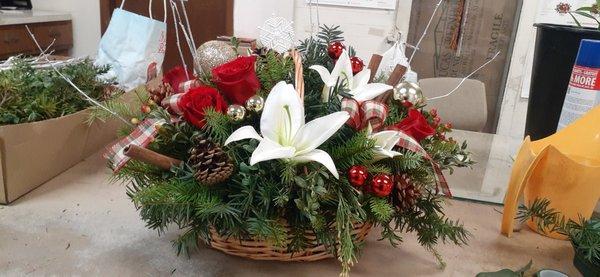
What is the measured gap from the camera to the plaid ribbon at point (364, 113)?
1.87ft

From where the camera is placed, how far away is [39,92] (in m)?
0.80

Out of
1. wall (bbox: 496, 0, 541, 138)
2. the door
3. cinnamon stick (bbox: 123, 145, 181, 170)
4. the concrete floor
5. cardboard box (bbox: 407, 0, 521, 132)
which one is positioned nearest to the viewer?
cinnamon stick (bbox: 123, 145, 181, 170)

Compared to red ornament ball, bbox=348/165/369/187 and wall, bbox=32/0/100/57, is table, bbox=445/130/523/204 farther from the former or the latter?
wall, bbox=32/0/100/57

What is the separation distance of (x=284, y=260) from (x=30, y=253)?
0.34 meters

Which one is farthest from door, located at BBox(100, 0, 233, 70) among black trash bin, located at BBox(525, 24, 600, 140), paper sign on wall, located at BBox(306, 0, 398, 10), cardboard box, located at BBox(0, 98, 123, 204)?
black trash bin, located at BBox(525, 24, 600, 140)

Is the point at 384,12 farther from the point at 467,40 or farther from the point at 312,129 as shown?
the point at 312,129

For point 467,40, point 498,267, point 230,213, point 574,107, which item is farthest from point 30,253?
point 467,40

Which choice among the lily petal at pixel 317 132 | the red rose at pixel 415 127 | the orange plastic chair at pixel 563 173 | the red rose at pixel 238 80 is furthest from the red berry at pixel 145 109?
the orange plastic chair at pixel 563 173

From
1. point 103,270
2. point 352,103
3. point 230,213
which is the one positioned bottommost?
point 103,270

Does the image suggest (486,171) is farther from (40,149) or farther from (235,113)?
(40,149)

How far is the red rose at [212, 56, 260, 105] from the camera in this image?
56 centimetres

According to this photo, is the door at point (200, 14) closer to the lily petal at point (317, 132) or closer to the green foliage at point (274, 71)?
the green foliage at point (274, 71)

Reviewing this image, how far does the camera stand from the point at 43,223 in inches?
26.2

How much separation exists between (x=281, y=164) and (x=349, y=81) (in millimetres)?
188
